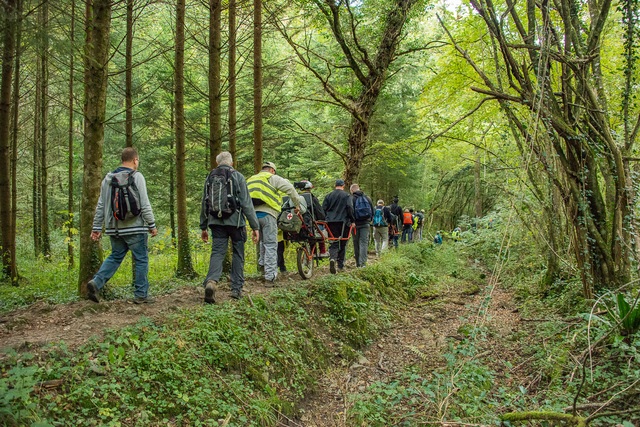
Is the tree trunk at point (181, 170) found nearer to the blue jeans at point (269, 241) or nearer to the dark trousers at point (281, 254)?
the dark trousers at point (281, 254)

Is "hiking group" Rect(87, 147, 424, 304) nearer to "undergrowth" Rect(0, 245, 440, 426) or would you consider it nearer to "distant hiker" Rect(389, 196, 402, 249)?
"undergrowth" Rect(0, 245, 440, 426)

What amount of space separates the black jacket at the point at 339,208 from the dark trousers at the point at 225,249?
3.77 metres

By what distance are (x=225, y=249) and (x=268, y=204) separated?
1.30 m

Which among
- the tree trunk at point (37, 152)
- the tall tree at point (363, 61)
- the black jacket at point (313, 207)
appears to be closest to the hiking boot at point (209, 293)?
the black jacket at point (313, 207)

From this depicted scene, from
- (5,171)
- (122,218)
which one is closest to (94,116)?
(122,218)

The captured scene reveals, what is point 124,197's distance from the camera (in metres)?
5.02

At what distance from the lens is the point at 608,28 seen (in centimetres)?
691

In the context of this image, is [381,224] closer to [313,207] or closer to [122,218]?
[313,207]

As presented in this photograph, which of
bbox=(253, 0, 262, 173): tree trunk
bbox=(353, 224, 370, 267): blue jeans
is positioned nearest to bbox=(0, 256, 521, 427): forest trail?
bbox=(353, 224, 370, 267): blue jeans

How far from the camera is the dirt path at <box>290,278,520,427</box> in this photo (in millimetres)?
4594

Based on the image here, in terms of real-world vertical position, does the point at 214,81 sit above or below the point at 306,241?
above

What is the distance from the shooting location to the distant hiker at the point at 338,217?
9195 millimetres

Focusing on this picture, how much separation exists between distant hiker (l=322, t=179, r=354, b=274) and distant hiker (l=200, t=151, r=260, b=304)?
3.66 metres

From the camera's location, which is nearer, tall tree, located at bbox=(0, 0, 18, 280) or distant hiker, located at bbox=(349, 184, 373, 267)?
tall tree, located at bbox=(0, 0, 18, 280)
